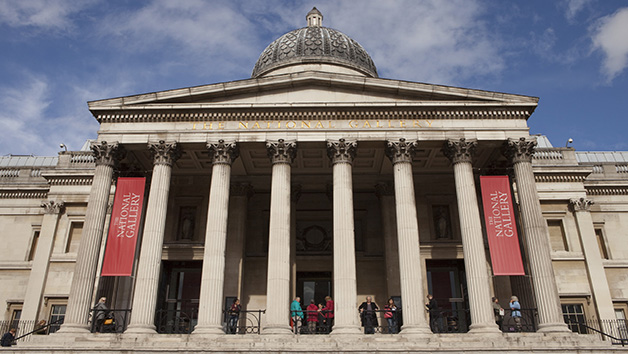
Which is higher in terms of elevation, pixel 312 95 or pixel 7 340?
pixel 312 95

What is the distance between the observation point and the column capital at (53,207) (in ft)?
92.8

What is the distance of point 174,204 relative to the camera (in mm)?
25422

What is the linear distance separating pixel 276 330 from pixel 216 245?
3977mm

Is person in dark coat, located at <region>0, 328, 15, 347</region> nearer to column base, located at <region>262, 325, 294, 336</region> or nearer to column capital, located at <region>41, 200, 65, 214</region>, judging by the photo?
column base, located at <region>262, 325, 294, 336</region>

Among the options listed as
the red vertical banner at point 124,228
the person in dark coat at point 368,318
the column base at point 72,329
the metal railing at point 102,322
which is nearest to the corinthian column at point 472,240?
the person in dark coat at point 368,318

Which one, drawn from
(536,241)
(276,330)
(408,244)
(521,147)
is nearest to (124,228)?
(276,330)

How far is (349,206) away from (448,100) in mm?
6429

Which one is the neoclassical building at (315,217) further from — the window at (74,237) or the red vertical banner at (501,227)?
the red vertical banner at (501,227)

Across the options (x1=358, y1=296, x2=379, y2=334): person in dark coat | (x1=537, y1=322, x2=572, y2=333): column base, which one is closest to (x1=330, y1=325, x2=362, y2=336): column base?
(x1=358, y1=296, x2=379, y2=334): person in dark coat

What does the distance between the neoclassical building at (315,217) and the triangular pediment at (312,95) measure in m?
0.07

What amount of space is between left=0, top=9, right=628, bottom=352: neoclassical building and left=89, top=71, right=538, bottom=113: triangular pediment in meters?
0.07

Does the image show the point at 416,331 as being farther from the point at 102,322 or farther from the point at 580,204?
the point at 580,204

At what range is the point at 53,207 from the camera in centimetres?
2833

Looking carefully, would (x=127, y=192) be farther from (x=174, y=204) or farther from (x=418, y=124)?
(x=418, y=124)
